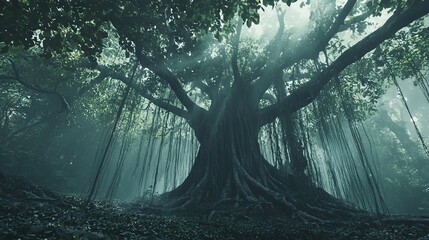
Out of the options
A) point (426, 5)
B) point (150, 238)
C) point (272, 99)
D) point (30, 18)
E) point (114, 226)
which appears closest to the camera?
point (150, 238)

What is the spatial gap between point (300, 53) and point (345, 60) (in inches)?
54.8

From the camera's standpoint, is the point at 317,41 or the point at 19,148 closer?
the point at 317,41

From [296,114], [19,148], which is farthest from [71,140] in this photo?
[296,114]

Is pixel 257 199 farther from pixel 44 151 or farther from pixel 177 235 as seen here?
pixel 44 151

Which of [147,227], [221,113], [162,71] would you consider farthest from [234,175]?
[147,227]

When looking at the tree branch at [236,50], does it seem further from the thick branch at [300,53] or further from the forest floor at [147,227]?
the forest floor at [147,227]

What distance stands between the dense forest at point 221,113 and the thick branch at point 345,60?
0.03 m

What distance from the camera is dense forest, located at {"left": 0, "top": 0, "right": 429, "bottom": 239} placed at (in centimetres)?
424

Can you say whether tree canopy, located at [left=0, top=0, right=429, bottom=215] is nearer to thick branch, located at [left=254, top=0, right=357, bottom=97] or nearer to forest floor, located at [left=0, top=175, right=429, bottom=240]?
thick branch, located at [left=254, top=0, right=357, bottom=97]

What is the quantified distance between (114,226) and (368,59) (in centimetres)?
1133

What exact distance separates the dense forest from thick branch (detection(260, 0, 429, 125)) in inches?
1.3

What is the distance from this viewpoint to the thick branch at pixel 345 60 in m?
6.40

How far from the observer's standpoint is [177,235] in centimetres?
350

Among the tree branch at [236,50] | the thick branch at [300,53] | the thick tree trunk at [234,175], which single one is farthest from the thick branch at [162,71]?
the thick branch at [300,53]
